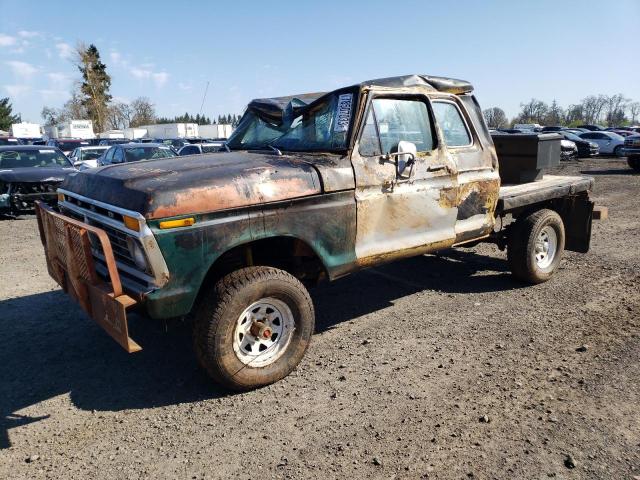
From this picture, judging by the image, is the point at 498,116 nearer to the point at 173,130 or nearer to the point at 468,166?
the point at 173,130

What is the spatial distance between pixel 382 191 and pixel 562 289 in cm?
288

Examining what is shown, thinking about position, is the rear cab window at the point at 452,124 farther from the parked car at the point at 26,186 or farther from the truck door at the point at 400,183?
the parked car at the point at 26,186

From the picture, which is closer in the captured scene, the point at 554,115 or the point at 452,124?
the point at 452,124

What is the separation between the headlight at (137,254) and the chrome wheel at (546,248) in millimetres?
4448

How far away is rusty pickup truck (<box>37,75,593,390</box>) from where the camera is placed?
3133 mm

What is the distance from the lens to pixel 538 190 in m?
5.59

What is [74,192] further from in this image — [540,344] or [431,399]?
[540,344]

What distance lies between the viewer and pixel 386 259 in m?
4.17

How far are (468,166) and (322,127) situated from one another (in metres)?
1.57

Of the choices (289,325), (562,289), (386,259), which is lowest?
(562,289)

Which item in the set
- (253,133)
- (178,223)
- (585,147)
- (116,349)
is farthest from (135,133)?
(178,223)

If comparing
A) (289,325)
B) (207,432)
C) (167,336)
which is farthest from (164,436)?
(167,336)

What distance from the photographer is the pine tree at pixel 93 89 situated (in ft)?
159

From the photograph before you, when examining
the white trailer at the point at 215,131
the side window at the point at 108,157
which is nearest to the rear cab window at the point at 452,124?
the side window at the point at 108,157
